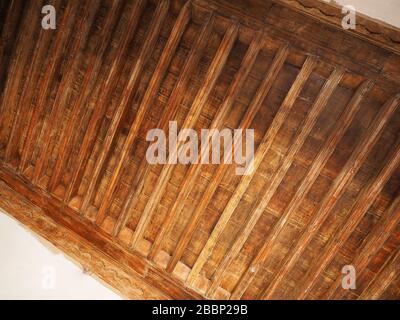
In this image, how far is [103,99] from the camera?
3.96 meters

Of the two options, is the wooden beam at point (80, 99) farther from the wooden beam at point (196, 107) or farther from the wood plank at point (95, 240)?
the wooden beam at point (196, 107)

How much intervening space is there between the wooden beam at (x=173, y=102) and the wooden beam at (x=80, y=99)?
3.97 ft

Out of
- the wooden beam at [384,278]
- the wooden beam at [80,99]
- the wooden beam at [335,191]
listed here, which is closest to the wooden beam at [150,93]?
the wooden beam at [80,99]

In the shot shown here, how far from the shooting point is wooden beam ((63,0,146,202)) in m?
3.64

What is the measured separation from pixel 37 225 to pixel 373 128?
16.3ft

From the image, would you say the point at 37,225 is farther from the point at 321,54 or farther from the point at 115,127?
the point at 321,54

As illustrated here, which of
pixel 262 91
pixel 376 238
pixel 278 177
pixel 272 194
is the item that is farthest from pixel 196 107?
pixel 376 238

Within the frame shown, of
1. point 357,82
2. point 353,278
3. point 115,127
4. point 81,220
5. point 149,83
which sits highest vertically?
point 357,82

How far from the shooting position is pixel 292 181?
3660 millimetres

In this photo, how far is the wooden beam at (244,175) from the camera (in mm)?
3240

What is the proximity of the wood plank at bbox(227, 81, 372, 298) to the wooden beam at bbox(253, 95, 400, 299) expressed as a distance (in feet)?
0.74

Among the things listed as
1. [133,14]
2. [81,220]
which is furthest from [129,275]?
[133,14]

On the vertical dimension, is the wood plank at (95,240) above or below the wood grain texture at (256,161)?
below

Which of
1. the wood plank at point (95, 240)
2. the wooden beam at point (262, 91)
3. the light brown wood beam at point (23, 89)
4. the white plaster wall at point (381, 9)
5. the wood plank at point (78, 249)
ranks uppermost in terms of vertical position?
the white plaster wall at point (381, 9)
